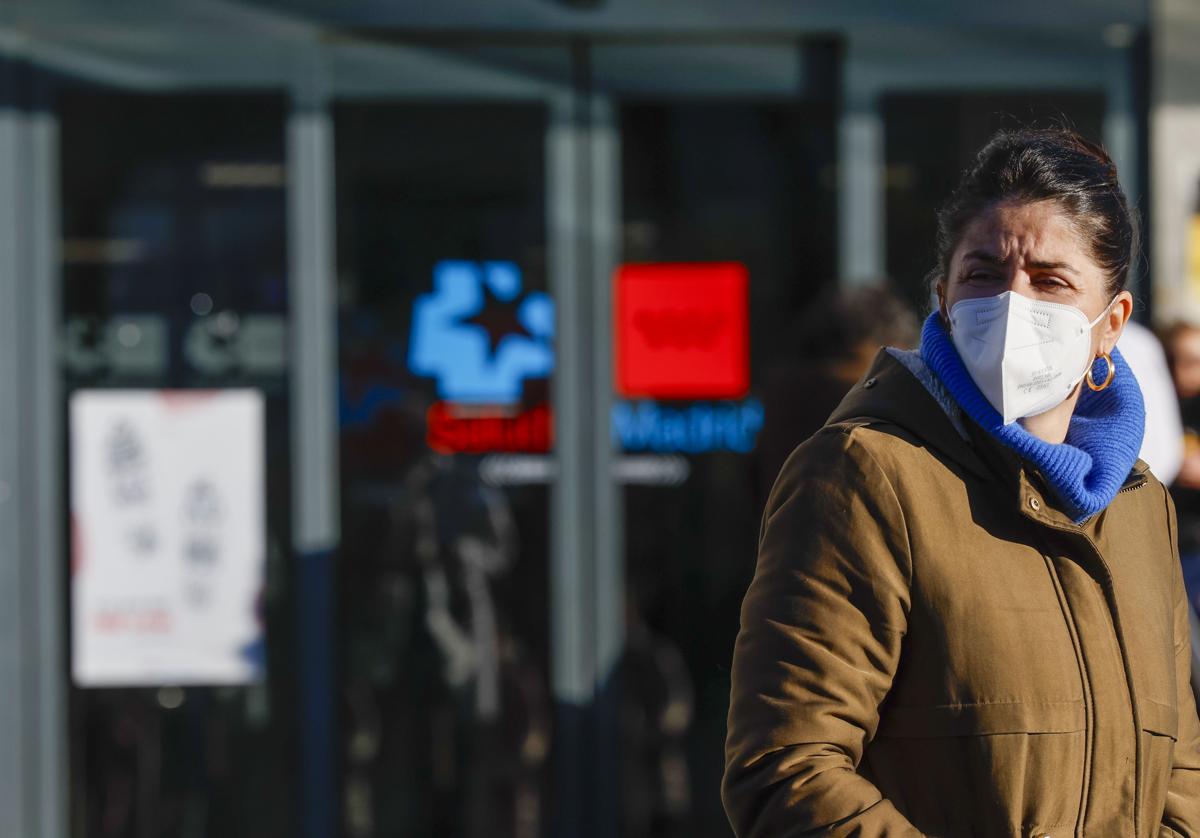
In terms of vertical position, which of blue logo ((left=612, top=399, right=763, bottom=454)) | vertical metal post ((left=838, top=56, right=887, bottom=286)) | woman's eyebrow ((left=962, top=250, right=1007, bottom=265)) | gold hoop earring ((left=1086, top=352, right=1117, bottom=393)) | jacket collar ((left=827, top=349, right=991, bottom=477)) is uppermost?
vertical metal post ((left=838, top=56, right=887, bottom=286))

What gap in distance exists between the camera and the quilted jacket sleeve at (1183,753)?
1.83 m

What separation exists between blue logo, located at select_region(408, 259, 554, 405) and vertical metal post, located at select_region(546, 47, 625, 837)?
9 cm

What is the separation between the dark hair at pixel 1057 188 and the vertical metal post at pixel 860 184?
3039mm

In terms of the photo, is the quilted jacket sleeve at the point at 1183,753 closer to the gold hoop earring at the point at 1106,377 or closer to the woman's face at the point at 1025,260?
the gold hoop earring at the point at 1106,377

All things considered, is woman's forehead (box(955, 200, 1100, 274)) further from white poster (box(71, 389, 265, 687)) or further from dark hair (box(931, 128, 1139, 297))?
white poster (box(71, 389, 265, 687))

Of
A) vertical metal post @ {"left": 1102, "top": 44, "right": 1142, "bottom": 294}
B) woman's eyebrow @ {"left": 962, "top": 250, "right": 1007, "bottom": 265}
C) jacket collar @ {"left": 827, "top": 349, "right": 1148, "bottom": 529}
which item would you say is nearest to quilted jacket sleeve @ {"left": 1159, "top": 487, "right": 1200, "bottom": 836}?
jacket collar @ {"left": 827, "top": 349, "right": 1148, "bottom": 529}

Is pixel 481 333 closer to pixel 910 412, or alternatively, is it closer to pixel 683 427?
pixel 683 427

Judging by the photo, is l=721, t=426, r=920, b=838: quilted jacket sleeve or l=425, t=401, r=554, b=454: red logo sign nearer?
l=721, t=426, r=920, b=838: quilted jacket sleeve

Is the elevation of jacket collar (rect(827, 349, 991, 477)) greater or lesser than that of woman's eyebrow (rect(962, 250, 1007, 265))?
lesser

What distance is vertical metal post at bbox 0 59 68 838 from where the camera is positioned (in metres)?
4.70

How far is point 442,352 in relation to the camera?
479cm

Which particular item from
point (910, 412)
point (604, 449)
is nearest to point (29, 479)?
point (604, 449)

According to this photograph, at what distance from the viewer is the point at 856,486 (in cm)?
157

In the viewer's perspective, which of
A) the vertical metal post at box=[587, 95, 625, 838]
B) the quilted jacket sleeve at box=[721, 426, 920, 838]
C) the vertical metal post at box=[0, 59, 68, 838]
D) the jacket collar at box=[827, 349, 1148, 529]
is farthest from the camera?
the vertical metal post at box=[587, 95, 625, 838]
